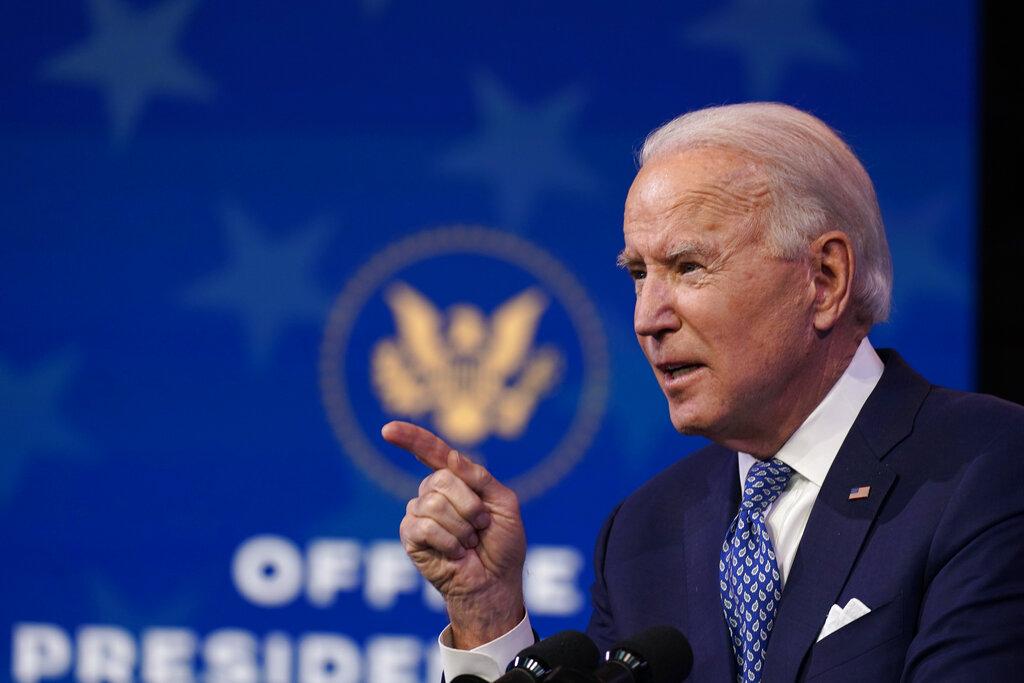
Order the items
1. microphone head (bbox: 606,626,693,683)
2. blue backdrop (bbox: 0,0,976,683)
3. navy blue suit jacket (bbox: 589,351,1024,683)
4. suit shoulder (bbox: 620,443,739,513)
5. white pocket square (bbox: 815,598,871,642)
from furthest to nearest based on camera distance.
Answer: blue backdrop (bbox: 0,0,976,683) < suit shoulder (bbox: 620,443,739,513) < white pocket square (bbox: 815,598,871,642) < navy blue suit jacket (bbox: 589,351,1024,683) < microphone head (bbox: 606,626,693,683)

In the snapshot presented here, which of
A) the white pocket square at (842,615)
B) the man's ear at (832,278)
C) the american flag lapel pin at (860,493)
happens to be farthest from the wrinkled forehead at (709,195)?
the white pocket square at (842,615)

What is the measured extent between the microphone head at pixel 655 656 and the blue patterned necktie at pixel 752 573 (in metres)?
0.39

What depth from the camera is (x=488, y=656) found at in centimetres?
186

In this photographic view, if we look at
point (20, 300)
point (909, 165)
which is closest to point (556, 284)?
point (909, 165)

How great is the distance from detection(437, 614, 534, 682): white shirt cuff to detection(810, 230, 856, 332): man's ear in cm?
61

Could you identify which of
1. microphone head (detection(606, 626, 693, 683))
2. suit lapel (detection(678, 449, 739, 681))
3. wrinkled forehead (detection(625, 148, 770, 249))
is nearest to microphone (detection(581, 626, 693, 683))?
microphone head (detection(606, 626, 693, 683))

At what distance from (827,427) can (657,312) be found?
0.29 m

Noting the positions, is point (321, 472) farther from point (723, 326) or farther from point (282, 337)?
point (723, 326)

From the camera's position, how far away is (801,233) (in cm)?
185

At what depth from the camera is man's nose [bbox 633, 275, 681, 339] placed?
1.86m

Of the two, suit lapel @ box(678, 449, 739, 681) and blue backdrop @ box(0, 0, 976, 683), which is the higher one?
blue backdrop @ box(0, 0, 976, 683)

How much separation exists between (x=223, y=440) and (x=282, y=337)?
0.31 meters

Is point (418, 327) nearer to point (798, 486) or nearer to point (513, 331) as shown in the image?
point (513, 331)

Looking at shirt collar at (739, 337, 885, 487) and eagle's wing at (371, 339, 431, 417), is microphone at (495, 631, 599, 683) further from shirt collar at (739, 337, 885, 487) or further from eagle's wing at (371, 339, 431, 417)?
eagle's wing at (371, 339, 431, 417)
